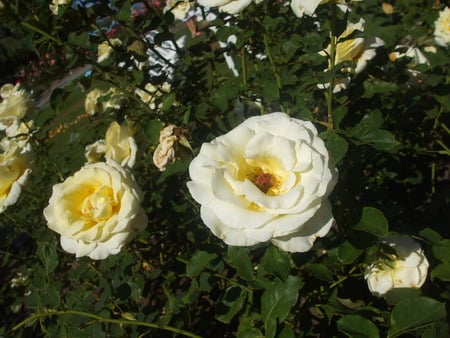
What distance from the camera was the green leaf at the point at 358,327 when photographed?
91 cm

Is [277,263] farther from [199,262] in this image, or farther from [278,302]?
[199,262]

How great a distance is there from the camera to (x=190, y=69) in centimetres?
187

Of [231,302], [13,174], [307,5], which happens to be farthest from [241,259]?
[13,174]

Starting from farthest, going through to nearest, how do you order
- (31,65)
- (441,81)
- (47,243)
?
(31,65)
(441,81)
(47,243)

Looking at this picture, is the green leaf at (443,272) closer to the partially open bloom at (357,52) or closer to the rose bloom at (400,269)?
the rose bloom at (400,269)

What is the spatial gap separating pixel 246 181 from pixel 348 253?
0.35 m

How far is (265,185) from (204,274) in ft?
2.15

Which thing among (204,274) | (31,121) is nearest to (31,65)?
(31,121)

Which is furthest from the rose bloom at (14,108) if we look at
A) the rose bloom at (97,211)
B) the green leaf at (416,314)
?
the green leaf at (416,314)

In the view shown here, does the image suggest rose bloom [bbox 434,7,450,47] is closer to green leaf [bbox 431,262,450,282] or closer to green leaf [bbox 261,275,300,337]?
green leaf [bbox 431,262,450,282]

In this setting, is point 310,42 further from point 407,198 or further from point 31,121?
point 407,198

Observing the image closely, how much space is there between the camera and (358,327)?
93 cm

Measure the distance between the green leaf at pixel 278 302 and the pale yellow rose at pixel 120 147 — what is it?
73 cm

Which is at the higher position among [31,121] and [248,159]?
[248,159]
